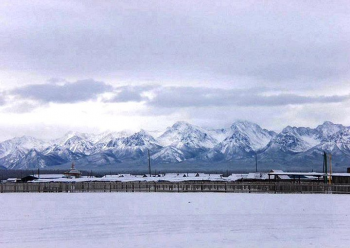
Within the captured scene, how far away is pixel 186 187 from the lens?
74.3 metres

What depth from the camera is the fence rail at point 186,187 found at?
68062 mm

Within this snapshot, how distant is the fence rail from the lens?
68.1m
